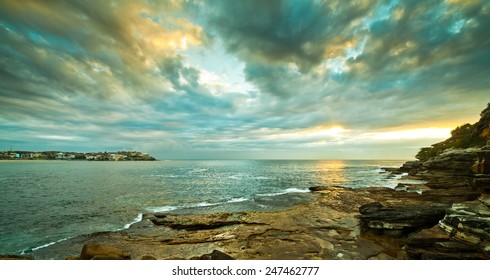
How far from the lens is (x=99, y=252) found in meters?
7.31

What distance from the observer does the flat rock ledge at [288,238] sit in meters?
7.79

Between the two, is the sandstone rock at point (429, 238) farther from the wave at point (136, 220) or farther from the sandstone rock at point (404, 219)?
the wave at point (136, 220)

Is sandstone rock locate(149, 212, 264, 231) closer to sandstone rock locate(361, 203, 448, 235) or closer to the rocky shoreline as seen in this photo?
the rocky shoreline

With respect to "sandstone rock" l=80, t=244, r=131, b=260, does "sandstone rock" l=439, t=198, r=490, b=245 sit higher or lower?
higher

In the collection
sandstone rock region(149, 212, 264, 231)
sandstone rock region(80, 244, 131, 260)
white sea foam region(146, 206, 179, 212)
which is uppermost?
sandstone rock region(80, 244, 131, 260)

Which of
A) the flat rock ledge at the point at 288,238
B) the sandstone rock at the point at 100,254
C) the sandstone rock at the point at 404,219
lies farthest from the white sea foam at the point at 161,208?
the sandstone rock at the point at 404,219

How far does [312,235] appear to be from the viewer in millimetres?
10977

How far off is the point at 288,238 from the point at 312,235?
1.44 meters

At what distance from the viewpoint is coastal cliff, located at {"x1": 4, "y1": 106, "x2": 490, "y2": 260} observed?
7383mm

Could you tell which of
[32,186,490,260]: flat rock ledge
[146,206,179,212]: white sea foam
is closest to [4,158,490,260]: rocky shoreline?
[32,186,490,260]: flat rock ledge

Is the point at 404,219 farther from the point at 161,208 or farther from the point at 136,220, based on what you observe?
the point at 161,208
